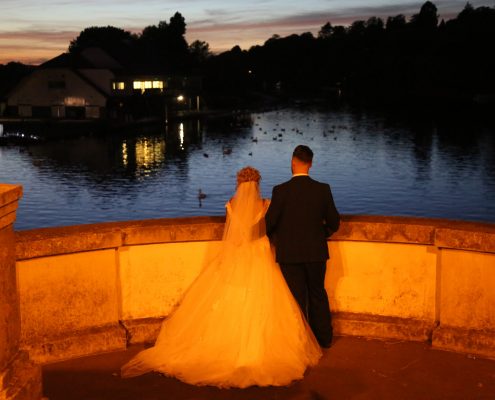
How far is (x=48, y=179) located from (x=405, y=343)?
60.4m

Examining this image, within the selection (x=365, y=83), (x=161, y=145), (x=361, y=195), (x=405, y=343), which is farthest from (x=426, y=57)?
(x=405, y=343)

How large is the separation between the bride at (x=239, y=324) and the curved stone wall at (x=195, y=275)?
1.55 ft

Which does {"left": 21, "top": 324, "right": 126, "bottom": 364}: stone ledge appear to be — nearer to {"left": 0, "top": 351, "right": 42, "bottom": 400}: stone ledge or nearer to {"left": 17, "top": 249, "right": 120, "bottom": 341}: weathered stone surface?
{"left": 17, "top": 249, "right": 120, "bottom": 341}: weathered stone surface

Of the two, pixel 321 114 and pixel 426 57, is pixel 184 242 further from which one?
pixel 426 57

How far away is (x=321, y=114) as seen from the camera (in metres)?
139

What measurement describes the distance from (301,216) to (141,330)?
1.86m

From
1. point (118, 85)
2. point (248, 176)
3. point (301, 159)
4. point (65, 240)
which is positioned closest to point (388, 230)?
point (301, 159)

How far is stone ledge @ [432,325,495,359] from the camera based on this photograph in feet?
20.6

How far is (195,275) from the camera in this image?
6.75 meters

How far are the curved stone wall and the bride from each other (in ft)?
1.55

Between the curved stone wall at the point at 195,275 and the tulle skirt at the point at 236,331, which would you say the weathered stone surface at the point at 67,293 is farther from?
the tulle skirt at the point at 236,331

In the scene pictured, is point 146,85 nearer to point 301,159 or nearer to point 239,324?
point 301,159

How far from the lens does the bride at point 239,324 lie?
19.0 feet

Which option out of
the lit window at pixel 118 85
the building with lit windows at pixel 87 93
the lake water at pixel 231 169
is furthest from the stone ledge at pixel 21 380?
the lit window at pixel 118 85
